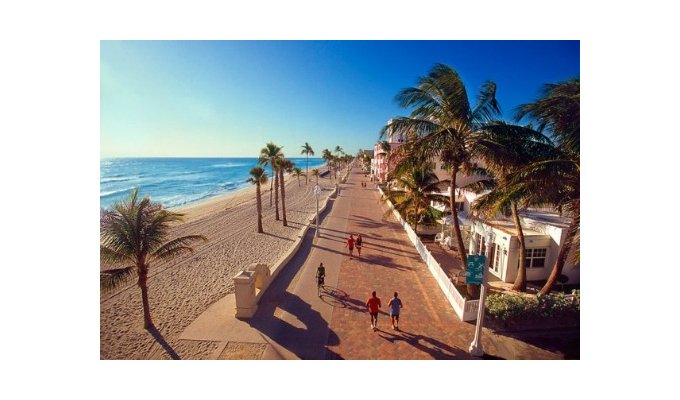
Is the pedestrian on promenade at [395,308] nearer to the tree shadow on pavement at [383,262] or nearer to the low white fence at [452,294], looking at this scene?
the low white fence at [452,294]

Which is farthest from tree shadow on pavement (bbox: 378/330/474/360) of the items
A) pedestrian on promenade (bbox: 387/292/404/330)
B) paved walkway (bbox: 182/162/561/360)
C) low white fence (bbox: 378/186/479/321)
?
low white fence (bbox: 378/186/479/321)

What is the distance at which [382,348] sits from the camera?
6828 mm

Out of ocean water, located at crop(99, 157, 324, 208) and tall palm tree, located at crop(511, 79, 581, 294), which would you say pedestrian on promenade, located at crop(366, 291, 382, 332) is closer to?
tall palm tree, located at crop(511, 79, 581, 294)

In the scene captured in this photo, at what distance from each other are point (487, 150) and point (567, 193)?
2.47m

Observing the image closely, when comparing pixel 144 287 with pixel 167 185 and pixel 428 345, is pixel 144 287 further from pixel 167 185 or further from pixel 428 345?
pixel 167 185

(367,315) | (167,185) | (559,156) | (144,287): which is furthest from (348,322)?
(167,185)

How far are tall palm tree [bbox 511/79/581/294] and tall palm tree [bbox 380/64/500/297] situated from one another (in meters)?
1.50

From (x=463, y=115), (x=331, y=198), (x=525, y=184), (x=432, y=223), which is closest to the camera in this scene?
(x=525, y=184)

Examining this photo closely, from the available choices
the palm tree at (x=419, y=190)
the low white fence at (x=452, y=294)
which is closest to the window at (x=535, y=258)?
the low white fence at (x=452, y=294)

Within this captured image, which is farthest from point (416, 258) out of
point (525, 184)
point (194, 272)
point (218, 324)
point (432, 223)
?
point (194, 272)

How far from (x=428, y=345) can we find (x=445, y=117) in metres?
6.91

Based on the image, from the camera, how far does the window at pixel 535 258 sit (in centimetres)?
1137

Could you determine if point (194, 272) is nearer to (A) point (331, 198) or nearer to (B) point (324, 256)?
(B) point (324, 256)
